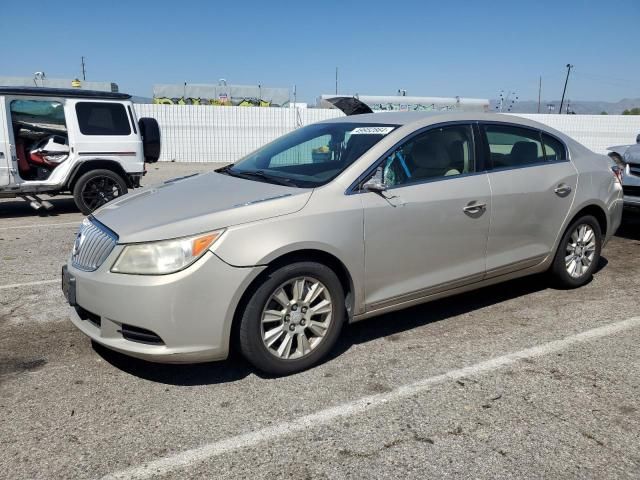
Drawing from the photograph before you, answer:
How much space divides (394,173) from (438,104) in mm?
24204

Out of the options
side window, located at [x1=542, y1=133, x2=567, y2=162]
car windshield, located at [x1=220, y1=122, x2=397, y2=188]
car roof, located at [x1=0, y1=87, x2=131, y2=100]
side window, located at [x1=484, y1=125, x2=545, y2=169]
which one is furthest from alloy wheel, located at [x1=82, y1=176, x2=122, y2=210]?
side window, located at [x1=542, y1=133, x2=567, y2=162]

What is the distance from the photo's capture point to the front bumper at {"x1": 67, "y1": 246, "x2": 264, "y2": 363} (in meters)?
2.98

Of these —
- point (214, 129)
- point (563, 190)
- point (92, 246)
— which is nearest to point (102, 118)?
point (92, 246)

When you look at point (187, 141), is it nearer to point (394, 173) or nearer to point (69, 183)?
point (69, 183)

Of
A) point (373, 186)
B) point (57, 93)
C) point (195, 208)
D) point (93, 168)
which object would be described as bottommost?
point (93, 168)

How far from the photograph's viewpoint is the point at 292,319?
3.35 meters

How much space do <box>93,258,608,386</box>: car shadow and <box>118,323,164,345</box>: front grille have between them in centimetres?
40

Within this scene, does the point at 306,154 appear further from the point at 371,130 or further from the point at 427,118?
the point at 427,118

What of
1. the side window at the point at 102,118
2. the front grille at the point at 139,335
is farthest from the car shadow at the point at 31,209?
the front grille at the point at 139,335

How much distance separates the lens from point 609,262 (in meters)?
Result: 6.20

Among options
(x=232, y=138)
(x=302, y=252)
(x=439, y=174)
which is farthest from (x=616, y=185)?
(x=232, y=138)

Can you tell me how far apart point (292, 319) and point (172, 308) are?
2.43 ft

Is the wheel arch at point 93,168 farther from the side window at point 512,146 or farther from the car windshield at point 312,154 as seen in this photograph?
the side window at point 512,146

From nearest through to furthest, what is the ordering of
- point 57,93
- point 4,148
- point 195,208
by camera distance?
point 195,208, point 4,148, point 57,93
